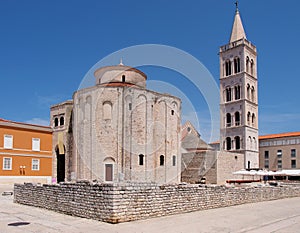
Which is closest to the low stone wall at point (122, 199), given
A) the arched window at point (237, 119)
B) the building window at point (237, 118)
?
the arched window at point (237, 119)

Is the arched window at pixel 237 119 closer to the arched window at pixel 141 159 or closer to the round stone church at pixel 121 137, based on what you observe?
the round stone church at pixel 121 137

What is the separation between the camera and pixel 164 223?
9.54m

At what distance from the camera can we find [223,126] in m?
52.4

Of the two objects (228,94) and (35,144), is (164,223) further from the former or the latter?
(228,94)

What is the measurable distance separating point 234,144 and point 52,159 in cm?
2795

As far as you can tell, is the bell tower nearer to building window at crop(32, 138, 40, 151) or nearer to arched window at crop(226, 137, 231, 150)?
→ arched window at crop(226, 137, 231, 150)

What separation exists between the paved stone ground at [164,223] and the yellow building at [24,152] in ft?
66.2

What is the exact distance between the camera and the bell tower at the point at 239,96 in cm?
4962

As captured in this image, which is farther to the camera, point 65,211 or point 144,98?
point 144,98

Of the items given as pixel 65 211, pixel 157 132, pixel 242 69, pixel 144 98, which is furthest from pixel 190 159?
pixel 65 211

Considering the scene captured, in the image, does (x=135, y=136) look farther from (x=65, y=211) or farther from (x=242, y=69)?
(x=242, y=69)

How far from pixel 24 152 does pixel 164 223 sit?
26.1 metres

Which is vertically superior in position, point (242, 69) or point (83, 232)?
point (242, 69)

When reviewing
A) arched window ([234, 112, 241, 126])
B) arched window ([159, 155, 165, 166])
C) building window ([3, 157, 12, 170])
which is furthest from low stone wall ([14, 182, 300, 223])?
arched window ([234, 112, 241, 126])
